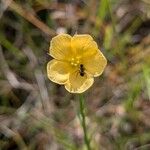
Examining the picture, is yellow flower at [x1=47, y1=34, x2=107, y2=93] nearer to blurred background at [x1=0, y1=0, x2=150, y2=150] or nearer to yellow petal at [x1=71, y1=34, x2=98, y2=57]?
yellow petal at [x1=71, y1=34, x2=98, y2=57]

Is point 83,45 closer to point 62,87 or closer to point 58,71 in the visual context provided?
point 58,71

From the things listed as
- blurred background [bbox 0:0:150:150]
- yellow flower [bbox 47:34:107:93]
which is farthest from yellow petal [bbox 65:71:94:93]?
blurred background [bbox 0:0:150:150]

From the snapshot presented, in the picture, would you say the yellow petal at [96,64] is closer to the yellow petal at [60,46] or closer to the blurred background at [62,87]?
the yellow petal at [60,46]

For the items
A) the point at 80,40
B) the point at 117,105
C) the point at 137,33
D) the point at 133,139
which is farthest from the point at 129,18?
the point at 80,40

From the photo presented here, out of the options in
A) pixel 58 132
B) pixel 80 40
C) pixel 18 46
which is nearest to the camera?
pixel 80 40

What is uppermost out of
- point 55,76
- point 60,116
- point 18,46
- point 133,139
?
point 55,76

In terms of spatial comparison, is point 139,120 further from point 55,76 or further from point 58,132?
point 55,76

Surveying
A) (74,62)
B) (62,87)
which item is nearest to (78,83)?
(74,62)

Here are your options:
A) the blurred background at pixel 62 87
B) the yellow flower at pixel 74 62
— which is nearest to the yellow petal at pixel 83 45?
the yellow flower at pixel 74 62
